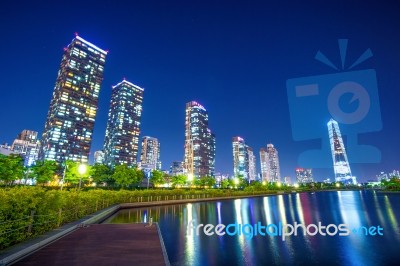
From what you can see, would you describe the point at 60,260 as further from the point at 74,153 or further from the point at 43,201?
the point at 74,153

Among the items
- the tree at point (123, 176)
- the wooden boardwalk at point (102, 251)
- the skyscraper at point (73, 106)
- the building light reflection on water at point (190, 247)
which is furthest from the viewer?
the skyscraper at point (73, 106)

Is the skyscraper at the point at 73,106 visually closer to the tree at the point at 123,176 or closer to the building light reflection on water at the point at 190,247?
the tree at the point at 123,176

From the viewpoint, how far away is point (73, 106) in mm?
174625

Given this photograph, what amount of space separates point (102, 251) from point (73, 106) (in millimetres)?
189695

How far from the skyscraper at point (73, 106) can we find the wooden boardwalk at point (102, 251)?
176294 mm

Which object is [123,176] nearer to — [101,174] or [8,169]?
[101,174]

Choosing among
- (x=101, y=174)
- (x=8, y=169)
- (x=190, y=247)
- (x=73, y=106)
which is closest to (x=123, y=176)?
(x=101, y=174)

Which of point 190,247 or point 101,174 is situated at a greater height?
point 101,174

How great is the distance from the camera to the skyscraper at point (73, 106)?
165m

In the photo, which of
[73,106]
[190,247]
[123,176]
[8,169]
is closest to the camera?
[190,247]

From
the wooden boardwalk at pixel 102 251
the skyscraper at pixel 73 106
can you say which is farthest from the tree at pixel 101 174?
the skyscraper at pixel 73 106

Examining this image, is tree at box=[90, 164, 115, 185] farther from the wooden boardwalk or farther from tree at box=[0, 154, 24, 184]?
the wooden boardwalk

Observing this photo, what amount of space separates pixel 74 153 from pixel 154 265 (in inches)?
7383

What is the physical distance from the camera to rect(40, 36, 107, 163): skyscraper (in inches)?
6496
